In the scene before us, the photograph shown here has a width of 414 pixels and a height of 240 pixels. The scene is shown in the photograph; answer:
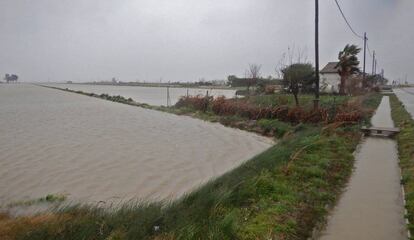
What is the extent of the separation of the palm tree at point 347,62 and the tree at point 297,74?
20.5 feet

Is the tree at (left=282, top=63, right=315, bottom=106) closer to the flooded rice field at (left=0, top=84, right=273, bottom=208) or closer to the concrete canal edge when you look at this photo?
the flooded rice field at (left=0, top=84, right=273, bottom=208)

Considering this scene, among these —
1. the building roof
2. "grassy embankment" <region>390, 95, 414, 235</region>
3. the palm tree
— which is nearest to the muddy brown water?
"grassy embankment" <region>390, 95, 414, 235</region>

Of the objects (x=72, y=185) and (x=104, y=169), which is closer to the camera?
(x=72, y=185)

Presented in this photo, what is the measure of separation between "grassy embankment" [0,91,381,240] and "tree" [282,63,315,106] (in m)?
20.3

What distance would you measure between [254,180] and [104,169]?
521cm

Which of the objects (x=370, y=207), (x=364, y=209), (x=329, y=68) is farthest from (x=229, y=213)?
(x=329, y=68)

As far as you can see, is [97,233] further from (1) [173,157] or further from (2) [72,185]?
(1) [173,157]

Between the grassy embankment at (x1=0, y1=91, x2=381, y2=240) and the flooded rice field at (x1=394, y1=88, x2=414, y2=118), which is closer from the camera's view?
the grassy embankment at (x1=0, y1=91, x2=381, y2=240)

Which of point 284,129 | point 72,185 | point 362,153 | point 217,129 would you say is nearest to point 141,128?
point 217,129

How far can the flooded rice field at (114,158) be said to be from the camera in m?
8.67

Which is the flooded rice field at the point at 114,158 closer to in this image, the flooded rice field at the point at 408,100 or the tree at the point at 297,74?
the tree at the point at 297,74

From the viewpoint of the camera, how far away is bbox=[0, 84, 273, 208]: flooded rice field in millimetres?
8672

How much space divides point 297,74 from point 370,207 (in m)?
26.5

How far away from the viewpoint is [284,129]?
16859mm
